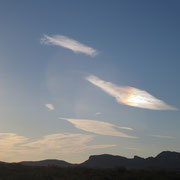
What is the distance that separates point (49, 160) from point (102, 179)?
423 ft

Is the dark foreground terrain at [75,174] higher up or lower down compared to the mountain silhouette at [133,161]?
Result: lower down

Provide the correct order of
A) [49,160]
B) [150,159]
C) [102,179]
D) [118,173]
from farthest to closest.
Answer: [150,159]
[49,160]
[118,173]
[102,179]

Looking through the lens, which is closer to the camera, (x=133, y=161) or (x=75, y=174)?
(x=75, y=174)

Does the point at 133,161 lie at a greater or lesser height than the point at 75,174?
greater

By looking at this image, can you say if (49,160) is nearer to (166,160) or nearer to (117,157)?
(117,157)

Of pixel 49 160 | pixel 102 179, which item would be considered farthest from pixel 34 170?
pixel 49 160

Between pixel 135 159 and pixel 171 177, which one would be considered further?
pixel 135 159

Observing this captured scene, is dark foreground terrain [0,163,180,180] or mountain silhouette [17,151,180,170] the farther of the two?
mountain silhouette [17,151,180,170]

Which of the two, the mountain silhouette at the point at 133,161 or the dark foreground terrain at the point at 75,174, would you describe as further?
the mountain silhouette at the point at 133,161

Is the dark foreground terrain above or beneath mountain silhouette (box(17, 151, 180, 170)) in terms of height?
beneath

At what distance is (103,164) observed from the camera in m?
160

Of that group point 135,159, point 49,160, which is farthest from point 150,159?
point 49,160

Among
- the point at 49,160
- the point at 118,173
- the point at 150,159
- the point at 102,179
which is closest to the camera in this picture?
the point at 102,179

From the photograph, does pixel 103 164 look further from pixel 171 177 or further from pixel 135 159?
pixel 171 177
